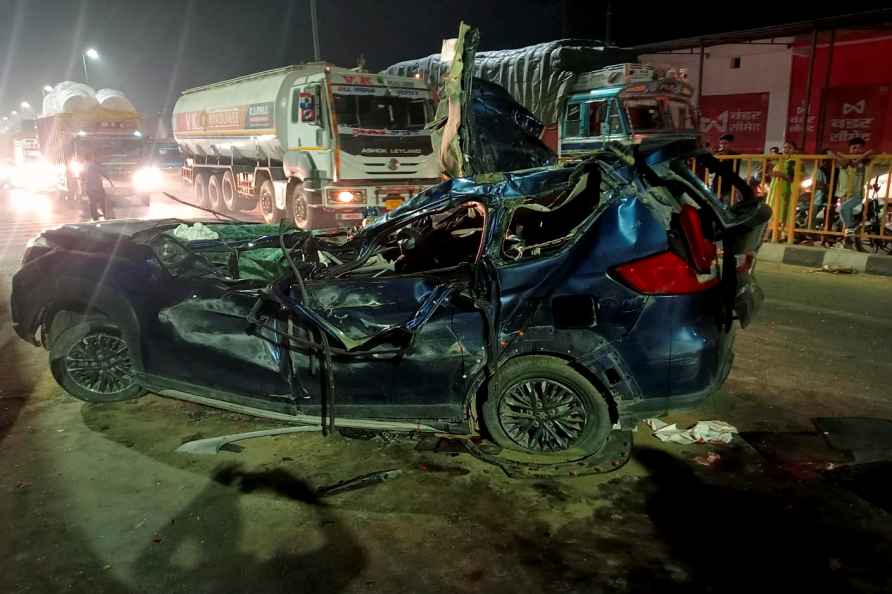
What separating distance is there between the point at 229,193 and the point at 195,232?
12631 millimetres

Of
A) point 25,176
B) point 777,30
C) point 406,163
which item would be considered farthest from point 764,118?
point 25,176

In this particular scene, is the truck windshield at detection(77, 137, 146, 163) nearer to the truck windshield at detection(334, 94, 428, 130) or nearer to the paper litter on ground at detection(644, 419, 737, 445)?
the truck windshield at detection(334, 94, 428, 130)

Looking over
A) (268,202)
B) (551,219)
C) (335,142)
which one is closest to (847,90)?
(335,142)

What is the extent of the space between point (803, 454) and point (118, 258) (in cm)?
435

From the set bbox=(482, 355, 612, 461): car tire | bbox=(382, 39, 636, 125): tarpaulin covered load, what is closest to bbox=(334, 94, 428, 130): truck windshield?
bbox=(382, 39, 636, 125): tarpaulin covered load

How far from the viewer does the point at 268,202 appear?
583 inches

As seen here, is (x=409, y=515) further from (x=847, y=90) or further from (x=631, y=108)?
(x=847, y=90)

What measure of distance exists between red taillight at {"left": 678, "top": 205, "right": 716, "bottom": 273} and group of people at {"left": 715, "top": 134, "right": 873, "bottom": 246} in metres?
7.31

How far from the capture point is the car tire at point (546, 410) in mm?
3473

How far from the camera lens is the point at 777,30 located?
48.2 feet

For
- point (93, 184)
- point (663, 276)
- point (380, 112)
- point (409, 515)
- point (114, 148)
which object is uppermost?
point (380, 112)

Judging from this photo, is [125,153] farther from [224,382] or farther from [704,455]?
[704,455]

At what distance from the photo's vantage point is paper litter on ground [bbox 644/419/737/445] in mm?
3865

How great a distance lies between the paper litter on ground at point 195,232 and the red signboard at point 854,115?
15.5 metres
